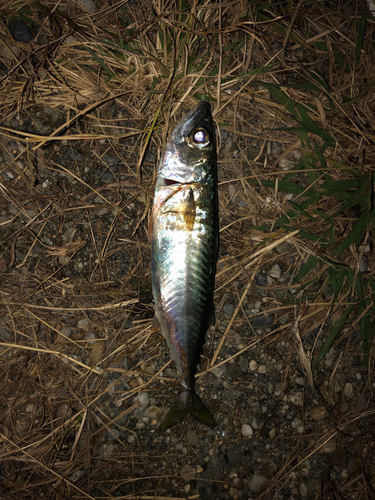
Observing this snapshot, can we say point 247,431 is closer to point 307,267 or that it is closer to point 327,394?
point 327,394

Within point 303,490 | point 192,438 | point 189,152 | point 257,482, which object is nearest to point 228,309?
point 192,438

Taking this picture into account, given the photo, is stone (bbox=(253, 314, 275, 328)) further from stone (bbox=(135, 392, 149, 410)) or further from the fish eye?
the fish eye

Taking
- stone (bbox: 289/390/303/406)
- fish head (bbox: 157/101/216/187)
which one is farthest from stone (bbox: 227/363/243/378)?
fish head (bbox: 157/101/216/187)

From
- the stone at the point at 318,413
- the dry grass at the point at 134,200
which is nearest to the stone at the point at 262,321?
the dry grass at the point at 134,200

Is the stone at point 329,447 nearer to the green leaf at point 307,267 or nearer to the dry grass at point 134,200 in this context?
the dry grass at point 134,200

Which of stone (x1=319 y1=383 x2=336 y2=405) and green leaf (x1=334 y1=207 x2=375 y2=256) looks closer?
green leaf (x1=334 y1=207 x2=375 y2=256)

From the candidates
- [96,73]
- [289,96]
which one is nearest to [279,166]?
[289,96]
